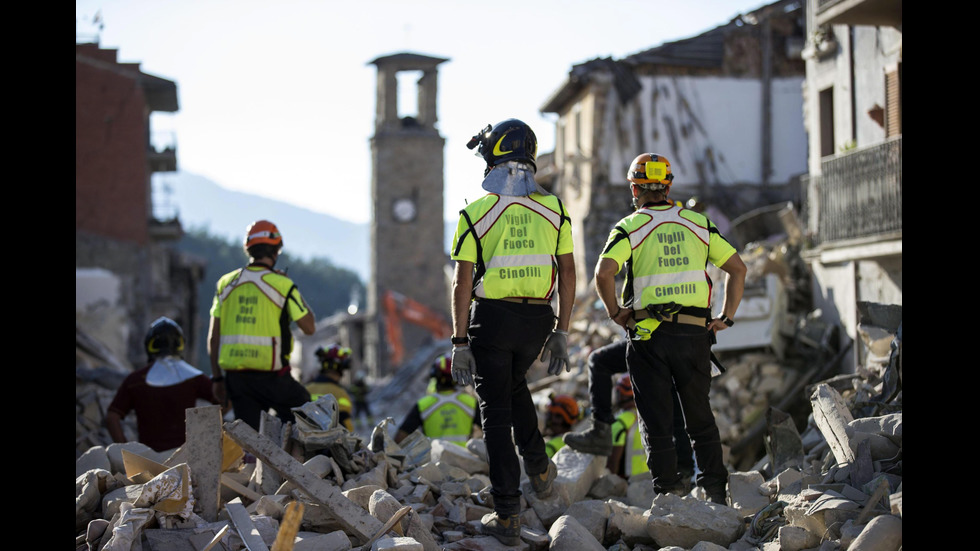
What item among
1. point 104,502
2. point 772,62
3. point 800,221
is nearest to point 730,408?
point 800,221

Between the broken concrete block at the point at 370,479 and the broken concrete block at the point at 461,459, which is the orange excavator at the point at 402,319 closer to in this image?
the broken concrete block at the point at 461,459

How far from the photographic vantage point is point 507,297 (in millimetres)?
5648

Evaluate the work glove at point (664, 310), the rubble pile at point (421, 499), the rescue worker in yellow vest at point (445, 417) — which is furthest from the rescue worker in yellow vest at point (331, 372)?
the work glove at point (664, 310)

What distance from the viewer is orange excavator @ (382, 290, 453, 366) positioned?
48719 millimetres

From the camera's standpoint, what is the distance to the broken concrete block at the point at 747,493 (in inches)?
236

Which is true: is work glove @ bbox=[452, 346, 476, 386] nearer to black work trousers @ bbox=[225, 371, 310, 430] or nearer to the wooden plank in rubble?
the wooden plank in rubble

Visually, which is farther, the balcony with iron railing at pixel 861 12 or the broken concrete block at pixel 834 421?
the balcony with iron railing at pixel 861 12

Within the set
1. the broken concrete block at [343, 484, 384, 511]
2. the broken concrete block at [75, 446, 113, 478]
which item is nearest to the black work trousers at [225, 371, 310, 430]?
the broken concrete block at [75, 446, 113, 478]

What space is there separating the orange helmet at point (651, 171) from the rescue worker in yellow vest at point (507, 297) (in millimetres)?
618

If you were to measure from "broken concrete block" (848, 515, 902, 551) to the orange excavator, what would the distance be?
4385 cm

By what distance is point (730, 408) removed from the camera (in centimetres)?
1531

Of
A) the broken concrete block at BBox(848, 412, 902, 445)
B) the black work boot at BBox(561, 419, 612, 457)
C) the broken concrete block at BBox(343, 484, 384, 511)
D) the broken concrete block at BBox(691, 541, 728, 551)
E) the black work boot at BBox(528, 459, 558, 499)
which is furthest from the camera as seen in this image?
the black work boot at BBox(561, 419, 612, 457)
